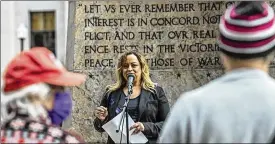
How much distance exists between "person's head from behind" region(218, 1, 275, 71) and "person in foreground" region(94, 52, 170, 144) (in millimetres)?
3711

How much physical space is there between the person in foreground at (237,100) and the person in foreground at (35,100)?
545 mm

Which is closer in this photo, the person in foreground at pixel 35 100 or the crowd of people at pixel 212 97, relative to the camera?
the crowd of people at pixel 212 97

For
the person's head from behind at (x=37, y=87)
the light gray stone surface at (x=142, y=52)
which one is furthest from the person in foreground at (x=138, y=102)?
the person's head from behind at (x=37, y=87)

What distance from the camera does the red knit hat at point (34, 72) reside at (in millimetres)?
3582

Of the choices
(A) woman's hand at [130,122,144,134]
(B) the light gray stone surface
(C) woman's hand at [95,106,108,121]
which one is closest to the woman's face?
(C) woman's hand at [95,106,108,121]

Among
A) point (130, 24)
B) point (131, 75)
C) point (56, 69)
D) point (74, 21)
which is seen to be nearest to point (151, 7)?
point (130, 24)

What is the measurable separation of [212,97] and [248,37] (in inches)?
12.0

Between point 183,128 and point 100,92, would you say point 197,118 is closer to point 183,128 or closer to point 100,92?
point 183,128

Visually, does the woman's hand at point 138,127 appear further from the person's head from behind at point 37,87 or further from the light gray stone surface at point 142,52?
the person's head from behind at point 37,87

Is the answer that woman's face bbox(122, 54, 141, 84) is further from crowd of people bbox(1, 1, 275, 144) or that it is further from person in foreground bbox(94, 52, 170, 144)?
crowd of people bbox(1, 1, 275, 144)

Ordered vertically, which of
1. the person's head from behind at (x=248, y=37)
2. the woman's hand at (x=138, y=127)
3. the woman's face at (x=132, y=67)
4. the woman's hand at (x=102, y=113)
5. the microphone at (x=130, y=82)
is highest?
the person's head from behind at (x=248, y=37)

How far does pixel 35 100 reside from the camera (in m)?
3.58

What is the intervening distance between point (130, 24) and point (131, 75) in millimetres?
1442

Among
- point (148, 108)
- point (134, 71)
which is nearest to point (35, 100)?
point (148, 108)
